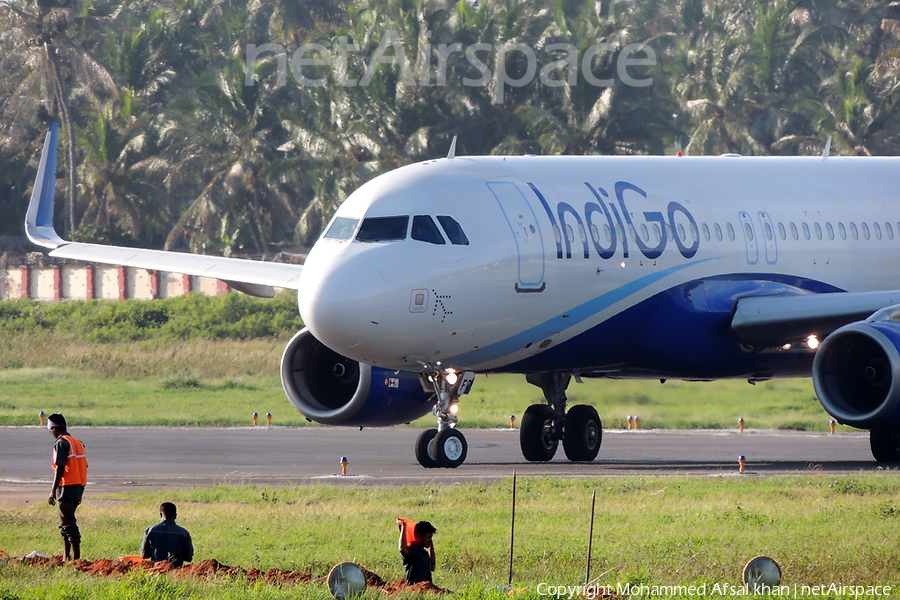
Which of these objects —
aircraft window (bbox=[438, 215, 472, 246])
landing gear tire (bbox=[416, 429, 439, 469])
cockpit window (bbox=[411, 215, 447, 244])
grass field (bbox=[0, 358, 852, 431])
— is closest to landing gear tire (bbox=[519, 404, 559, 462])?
grass field (bbox=[0, 358, 852, 431])

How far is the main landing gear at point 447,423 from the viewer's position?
896 inches

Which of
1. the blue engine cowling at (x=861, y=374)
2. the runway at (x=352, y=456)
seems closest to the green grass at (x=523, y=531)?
the blue engine cowling at (x=861, y=374)

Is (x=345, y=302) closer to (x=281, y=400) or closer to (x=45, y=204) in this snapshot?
(x=45, y=204)

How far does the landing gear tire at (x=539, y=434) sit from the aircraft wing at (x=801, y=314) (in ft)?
12.7

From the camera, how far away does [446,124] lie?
7169 centimetres

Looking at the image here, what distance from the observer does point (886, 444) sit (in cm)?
2461

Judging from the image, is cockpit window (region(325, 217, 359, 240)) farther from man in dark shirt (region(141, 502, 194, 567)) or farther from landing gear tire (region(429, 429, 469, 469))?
man in dark shirt (region(141, 502, 194, 567))

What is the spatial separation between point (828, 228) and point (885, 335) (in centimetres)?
499

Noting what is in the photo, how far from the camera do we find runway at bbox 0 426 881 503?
22.5m

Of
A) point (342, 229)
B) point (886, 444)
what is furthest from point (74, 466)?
point (886, 444)

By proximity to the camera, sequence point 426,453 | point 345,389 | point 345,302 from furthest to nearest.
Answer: point 345,389 → point 426,453 → point 345,302

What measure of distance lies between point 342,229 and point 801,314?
25.3 ft

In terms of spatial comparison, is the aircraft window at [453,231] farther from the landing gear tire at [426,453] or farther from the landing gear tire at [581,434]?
the landing gear tire at [581,434]

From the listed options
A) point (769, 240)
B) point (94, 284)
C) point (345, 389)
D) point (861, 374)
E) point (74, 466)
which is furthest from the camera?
point (94, 284)
